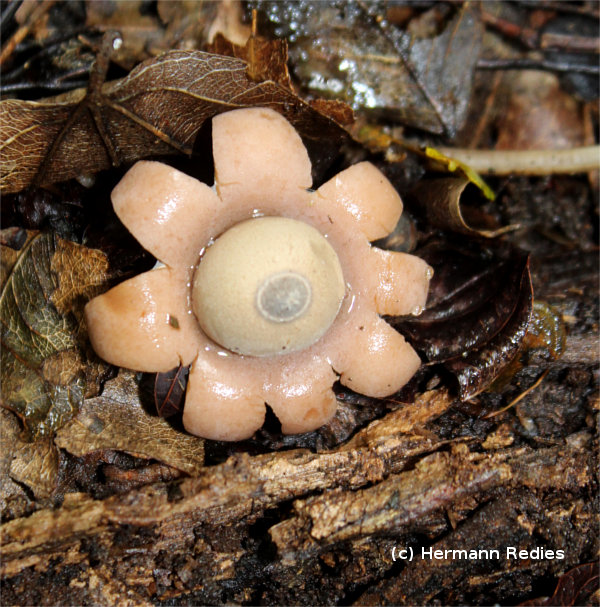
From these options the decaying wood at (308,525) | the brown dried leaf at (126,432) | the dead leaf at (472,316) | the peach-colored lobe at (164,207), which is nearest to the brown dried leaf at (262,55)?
the peach-colored lobe at (164,207)

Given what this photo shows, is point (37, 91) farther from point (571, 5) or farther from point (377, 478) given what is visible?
point (571, 5)

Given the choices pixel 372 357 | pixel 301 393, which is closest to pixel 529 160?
pixel 372 357

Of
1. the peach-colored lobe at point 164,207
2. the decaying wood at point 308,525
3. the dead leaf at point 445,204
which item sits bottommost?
the decaying wood at point 308,525

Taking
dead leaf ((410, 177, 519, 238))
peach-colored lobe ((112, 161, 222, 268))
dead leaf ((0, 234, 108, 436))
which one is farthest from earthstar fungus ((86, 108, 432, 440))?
dead leaf ((410, 177, 519, 238))

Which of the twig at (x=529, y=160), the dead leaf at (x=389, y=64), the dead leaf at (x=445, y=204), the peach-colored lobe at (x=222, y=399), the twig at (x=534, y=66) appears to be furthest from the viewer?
the twig at (x=534, y=66)

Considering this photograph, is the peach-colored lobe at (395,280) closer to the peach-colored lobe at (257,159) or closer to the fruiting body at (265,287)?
the fruiting body at (265,287)

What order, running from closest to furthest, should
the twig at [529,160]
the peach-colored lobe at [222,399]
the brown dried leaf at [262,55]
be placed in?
the peach-colored lobe at [222,399] → the brown dried leaf at [262,55] → the twig at [529,160]

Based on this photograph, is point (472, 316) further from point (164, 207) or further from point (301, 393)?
point (164, 207)
